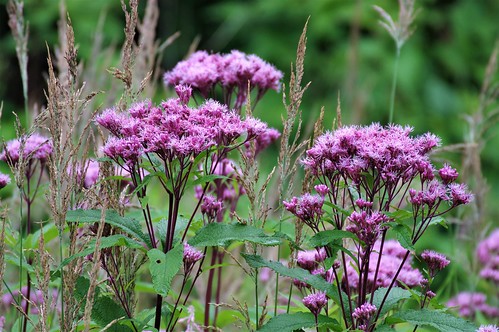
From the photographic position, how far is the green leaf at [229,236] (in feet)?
4.97

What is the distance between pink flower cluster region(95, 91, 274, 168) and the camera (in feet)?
4.99

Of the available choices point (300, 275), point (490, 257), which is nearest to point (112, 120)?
point (300, 275)

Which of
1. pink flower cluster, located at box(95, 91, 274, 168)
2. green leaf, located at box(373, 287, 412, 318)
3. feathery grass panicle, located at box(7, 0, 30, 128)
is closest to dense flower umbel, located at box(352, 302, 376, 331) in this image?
green leaf, located at box(373, 287, 412, 318)

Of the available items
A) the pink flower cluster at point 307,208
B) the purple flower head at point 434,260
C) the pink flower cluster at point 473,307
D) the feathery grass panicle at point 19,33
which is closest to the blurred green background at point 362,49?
the pink flower cluster at point 473,307

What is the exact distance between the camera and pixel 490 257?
2.95 metres

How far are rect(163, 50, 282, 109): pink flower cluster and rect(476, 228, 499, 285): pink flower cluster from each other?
1216 millimetres

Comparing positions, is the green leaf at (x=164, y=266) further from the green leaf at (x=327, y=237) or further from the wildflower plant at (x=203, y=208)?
the green leaf at (x=327, y=237)

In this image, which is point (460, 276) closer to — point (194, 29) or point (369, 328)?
point (369, 328)

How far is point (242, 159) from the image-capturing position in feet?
5.72

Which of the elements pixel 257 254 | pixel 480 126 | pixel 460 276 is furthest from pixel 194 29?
pixel 257 254

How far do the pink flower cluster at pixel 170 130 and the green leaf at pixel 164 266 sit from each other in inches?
7.7

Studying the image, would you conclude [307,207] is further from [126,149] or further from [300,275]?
[126,149]

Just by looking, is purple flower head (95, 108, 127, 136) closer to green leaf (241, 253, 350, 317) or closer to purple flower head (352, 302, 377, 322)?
green leaf (241, 253, 350, 317)

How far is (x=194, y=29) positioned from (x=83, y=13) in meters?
1.37
